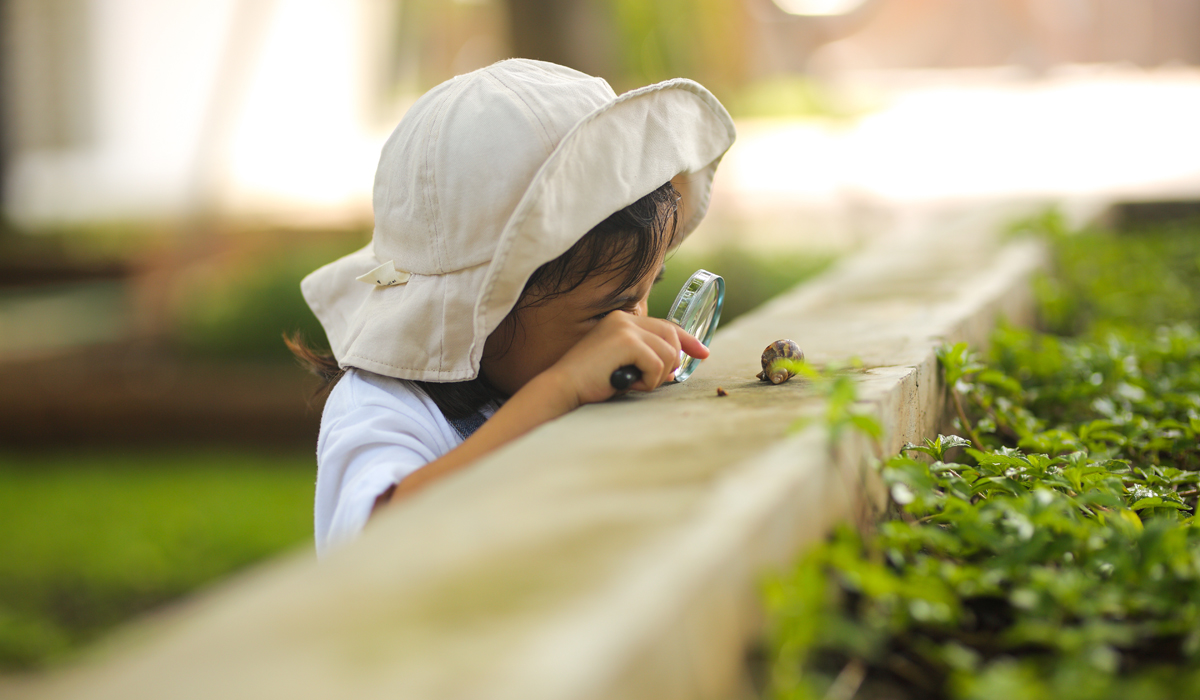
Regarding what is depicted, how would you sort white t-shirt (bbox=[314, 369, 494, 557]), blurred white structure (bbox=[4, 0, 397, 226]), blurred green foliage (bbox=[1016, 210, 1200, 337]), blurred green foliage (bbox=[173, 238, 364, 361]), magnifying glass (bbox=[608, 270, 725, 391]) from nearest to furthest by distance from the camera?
white t-shirt (bbox=[314, 369, 494, 557]) < magnifying glass (bbox=[608, 270, 725, 391]) < blurred green foliage (bbox=[1016, 210, 1200, 337]) < blurred green foliage (bbox=[173, 238, 364, 361]) < blurred white structure (bbox=[4, 0, 397, 226])

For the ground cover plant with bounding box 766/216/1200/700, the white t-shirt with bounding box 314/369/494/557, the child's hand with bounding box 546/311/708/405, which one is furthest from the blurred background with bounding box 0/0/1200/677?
the ground cover plant with bounding box 766/216/1200/700

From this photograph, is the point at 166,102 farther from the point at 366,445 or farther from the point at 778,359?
the point at 778,359

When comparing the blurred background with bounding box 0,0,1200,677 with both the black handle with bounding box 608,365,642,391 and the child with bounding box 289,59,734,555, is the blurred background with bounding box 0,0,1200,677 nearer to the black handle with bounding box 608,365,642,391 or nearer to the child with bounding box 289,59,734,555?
the child with bounding box 289,59,734,555

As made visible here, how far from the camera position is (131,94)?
31.7ft

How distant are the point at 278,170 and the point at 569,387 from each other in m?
9.47

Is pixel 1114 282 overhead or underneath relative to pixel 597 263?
underneath

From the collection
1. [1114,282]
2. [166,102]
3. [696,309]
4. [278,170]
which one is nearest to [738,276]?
[1114,282]

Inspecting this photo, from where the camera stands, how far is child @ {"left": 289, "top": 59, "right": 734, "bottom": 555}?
1.55m

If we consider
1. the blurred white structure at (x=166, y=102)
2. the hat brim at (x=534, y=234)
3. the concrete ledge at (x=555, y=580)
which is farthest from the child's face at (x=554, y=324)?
the blurred white structure at (x=166, y=102)

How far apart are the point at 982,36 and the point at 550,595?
12.9m

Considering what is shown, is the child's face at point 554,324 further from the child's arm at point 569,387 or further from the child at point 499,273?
the child's arm at point 569,387

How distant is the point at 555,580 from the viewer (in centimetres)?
83

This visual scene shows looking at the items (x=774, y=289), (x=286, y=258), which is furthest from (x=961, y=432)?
(x=286, y=258)

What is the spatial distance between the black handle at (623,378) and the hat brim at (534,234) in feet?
0.70
